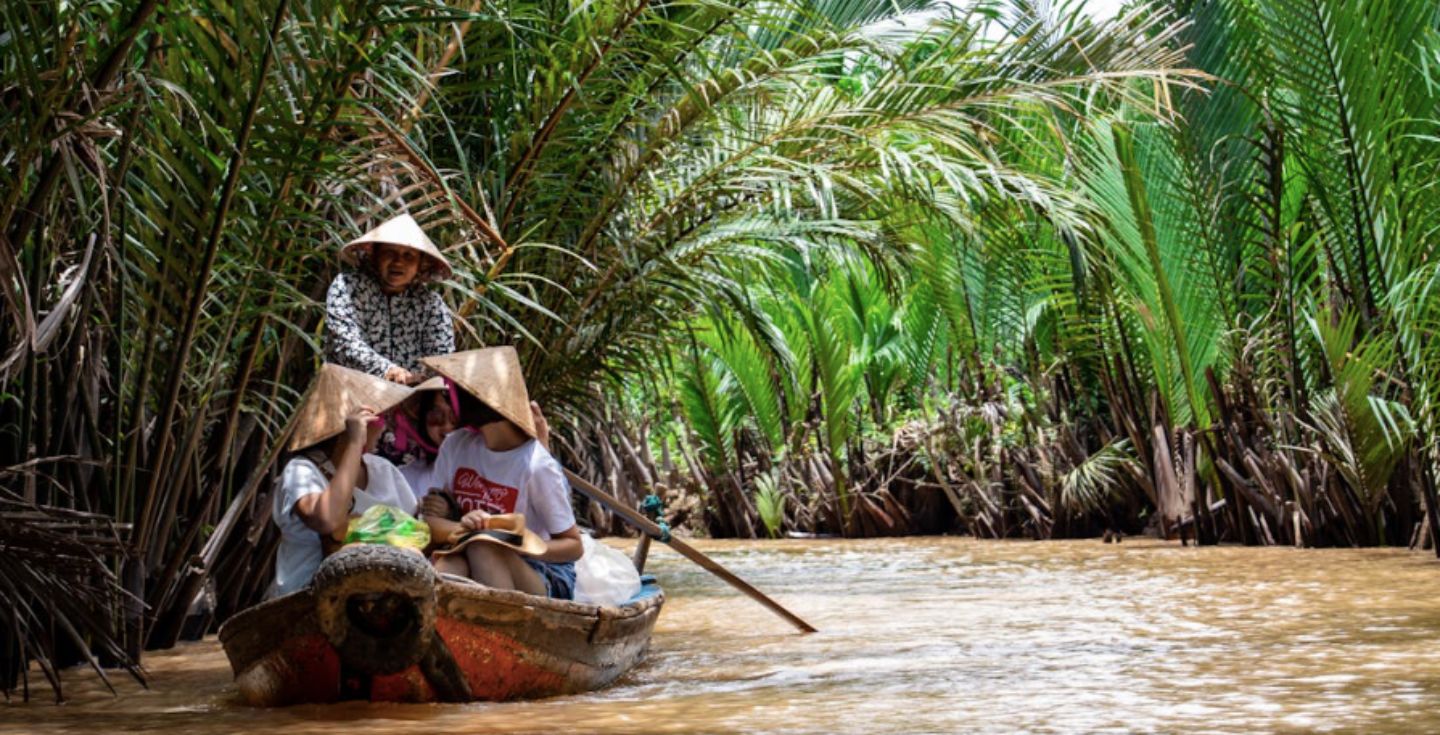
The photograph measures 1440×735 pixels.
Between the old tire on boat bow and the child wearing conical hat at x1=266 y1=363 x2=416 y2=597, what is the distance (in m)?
0.40

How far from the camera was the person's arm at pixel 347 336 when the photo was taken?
546 centimetres

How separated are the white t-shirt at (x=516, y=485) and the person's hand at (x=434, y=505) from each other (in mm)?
43

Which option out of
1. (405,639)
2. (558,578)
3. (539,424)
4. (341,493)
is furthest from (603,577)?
(405,639)

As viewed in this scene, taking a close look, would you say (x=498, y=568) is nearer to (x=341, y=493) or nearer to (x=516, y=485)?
(x=516, y=485)

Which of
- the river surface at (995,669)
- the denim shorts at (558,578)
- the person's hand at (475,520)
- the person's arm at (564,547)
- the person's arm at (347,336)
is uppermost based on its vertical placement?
the person's arm at (347,336)

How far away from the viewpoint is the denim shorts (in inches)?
199

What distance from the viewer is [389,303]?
585 cm

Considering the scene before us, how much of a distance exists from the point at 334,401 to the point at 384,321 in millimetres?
1081

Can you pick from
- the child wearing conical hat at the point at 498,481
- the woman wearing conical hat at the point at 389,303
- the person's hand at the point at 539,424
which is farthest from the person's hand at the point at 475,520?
the woman wearing conical hat at the point at 389,303

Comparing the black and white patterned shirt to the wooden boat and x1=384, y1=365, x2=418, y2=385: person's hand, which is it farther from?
the wooden boat

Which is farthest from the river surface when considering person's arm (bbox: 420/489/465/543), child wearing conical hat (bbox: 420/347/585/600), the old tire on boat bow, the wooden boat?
person's arm (bbox: 420/489/465/543)

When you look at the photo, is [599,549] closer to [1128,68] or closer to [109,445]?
[109,445]

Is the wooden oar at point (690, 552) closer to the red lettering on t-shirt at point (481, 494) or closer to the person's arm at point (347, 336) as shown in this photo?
the person's arm at point (347, 336)

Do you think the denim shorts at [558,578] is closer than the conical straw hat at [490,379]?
No
